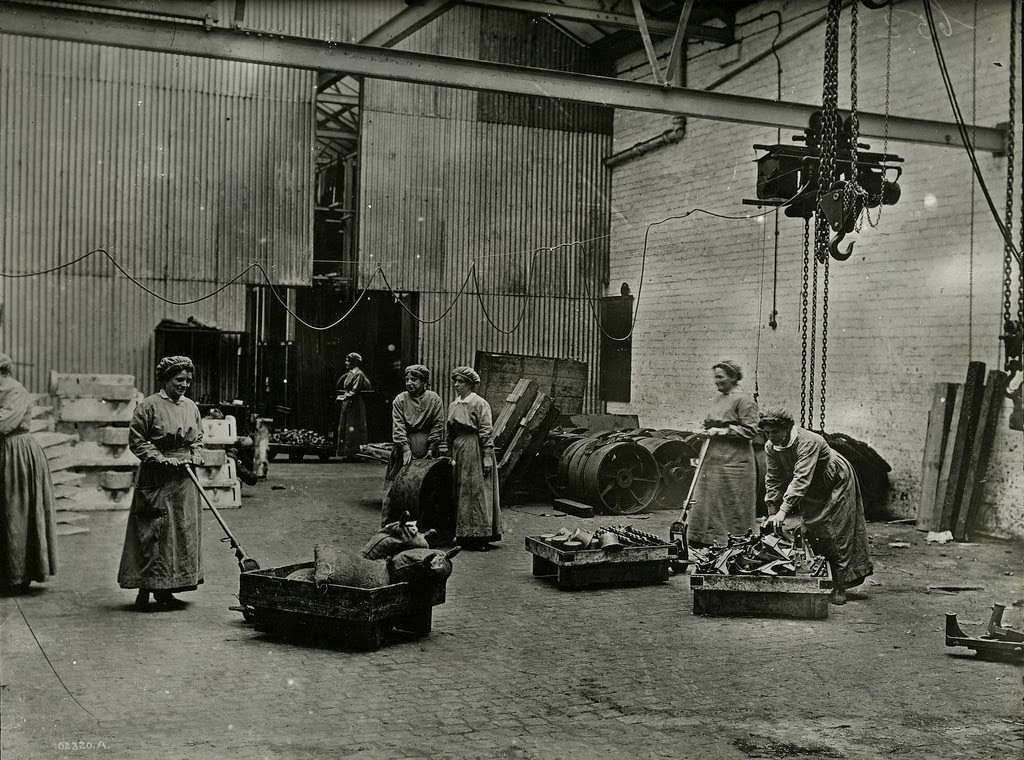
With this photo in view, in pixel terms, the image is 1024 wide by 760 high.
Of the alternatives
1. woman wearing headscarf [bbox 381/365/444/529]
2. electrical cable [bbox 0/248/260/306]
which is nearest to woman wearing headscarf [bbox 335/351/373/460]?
electrical cable [bbox 0/248/260/306]

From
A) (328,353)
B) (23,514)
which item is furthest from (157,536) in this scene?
(328,353)

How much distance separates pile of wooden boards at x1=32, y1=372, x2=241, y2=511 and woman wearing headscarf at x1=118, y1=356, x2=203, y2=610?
13.8 feet

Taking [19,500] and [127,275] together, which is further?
[127,275]

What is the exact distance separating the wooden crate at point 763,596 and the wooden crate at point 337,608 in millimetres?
1993

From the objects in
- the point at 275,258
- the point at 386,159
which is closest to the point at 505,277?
the point at 386,159

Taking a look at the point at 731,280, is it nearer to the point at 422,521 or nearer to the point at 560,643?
the point at 422,521

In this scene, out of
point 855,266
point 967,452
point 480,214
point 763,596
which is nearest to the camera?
point 763,596

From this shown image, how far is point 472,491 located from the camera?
29.8ft

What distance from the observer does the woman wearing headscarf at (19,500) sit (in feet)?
22.5

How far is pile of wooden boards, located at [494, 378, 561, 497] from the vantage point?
1200 centimetres

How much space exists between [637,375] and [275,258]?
683 cm

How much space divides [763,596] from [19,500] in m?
5.47

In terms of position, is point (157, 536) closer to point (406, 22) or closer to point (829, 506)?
point (829, 506)

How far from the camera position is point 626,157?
17.3m
